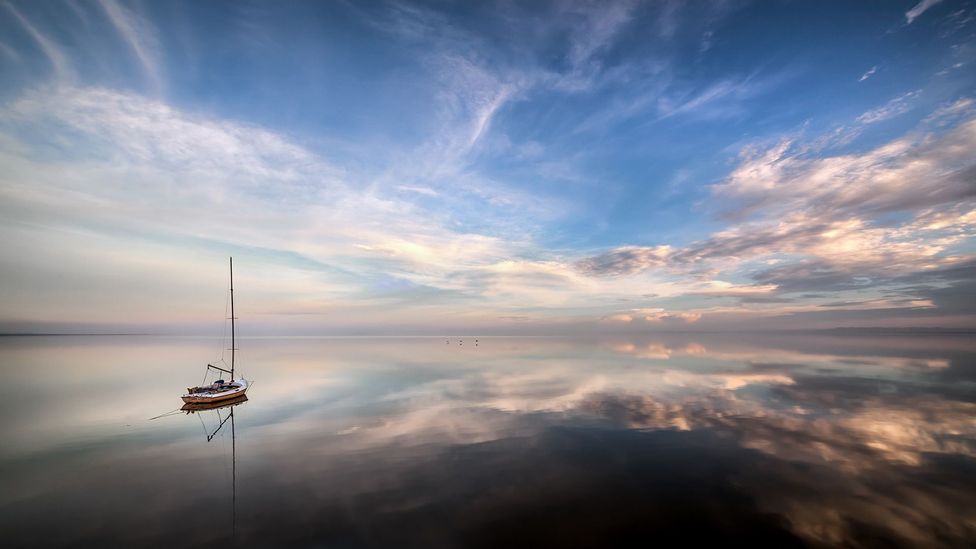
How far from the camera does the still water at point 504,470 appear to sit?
1420cm

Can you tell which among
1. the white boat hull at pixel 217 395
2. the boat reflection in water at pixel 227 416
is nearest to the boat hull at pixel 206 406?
the boat reflection in water at pixel 227 416

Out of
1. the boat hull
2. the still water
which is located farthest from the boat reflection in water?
the still water

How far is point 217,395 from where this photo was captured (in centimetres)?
3909

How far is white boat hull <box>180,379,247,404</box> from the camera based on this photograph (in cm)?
3803

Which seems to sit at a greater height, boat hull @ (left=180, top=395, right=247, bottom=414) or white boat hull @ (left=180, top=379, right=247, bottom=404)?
white boat hull @ (left=180, top=379, right=247, bottom=404)

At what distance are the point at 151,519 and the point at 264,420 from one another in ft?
59.6

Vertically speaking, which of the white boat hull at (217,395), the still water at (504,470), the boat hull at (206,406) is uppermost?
the white boat hull at (217,395)

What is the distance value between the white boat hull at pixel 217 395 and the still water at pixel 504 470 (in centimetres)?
222

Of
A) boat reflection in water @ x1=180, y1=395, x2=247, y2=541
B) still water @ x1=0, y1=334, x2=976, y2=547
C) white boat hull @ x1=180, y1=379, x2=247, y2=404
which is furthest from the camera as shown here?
white boat hull @ x1=180, y1=379, x2=247, y2=404

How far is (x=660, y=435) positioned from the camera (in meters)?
25.2

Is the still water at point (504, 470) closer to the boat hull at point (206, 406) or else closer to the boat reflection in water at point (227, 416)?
the boat reflection in water at point (227, 416)

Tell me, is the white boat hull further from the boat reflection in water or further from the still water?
the still water

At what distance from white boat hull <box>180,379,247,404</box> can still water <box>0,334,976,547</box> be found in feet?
7.29

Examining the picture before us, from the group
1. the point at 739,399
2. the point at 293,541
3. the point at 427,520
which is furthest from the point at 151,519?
the point at 739,399
